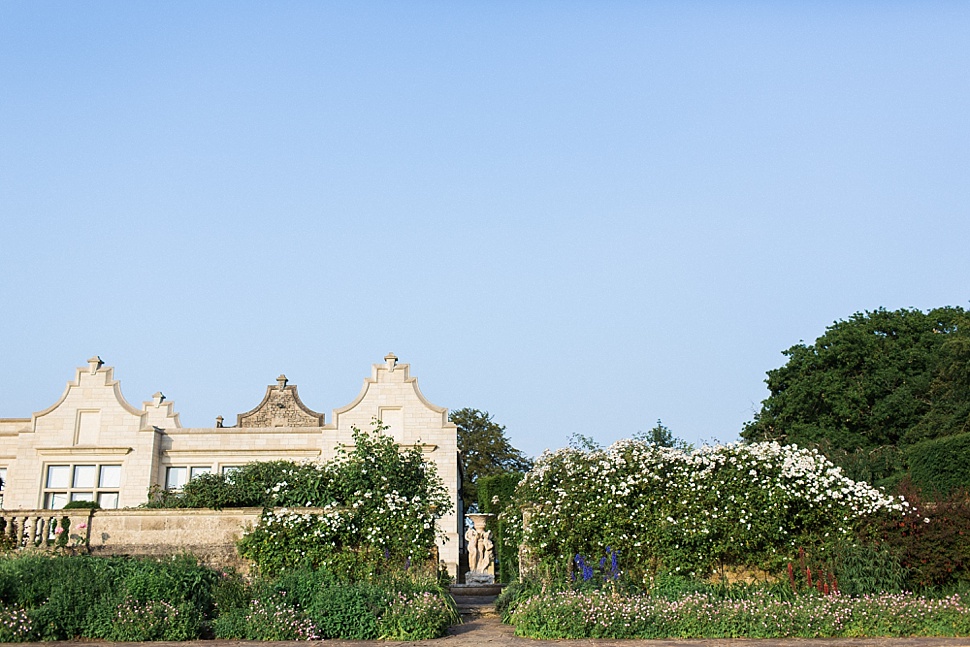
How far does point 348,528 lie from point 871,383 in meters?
27.1

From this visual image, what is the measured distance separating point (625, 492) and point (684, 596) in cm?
204

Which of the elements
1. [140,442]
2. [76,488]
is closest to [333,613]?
[140,442]

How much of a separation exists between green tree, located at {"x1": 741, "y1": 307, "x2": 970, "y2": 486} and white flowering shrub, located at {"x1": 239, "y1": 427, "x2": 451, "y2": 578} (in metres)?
21.4

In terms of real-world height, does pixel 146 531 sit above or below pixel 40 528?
below

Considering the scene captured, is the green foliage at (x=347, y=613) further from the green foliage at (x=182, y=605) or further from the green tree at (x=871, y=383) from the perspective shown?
the green tree at (x=871, y=383)

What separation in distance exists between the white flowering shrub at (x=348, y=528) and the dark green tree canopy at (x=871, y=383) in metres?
21.7

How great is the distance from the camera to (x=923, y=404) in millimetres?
33906

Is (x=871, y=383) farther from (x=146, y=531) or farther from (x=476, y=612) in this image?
(x=146, y=531)

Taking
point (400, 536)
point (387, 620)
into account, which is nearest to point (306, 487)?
point (400, 536)

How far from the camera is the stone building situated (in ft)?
100

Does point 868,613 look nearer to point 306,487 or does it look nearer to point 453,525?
point 306,487

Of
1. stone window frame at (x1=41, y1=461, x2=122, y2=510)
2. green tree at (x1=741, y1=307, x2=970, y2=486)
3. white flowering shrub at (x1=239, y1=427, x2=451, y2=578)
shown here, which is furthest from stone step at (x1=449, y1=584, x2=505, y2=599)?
green tree at (x1=741, y1=307, x2=970, y2=486)

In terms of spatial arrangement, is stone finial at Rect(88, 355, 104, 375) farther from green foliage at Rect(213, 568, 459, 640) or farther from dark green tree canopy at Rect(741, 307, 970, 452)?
dark green tree canopy at Rect(741, 307, 970, 452)

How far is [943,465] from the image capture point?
22.0 metres
